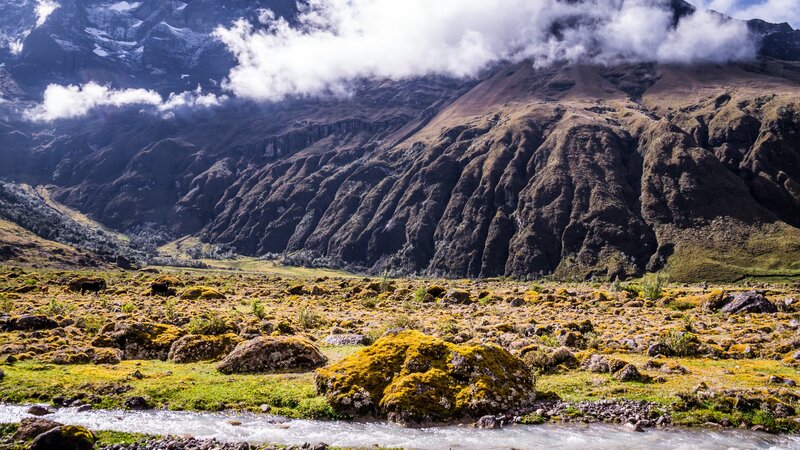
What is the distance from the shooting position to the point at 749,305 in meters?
50.3

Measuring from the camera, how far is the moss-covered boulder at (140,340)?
33469 millimetres

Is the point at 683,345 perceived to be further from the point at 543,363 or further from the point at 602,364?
the point at 543,363

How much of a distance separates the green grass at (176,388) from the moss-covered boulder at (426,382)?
1300 millimetres

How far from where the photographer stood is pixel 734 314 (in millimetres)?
49938

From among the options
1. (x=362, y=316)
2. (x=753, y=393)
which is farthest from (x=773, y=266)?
(x=753, y=393)

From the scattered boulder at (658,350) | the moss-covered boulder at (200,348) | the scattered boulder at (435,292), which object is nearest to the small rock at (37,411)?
the moss-covered boulder at (200,348)

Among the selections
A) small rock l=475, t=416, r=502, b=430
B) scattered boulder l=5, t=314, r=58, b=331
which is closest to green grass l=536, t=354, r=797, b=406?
small rock l=475, t=416, r=502, b=430

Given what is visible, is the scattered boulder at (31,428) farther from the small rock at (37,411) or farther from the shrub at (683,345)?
the shrub at (683,345)

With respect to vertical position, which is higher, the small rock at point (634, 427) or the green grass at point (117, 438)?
the small rock at point (634, 427)

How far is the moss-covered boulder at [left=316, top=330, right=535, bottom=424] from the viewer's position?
21750 mm

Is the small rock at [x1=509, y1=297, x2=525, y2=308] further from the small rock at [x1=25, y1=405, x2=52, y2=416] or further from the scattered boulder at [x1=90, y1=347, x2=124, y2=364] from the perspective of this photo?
the small rock at [x1=25, y1=405, x2=52, y2=416]

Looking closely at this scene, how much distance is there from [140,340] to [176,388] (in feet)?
37.4

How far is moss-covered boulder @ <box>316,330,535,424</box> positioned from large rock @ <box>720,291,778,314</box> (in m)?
37.5

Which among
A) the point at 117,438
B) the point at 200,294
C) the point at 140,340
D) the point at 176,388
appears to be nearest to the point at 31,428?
the point at 117,438
